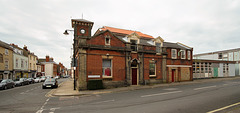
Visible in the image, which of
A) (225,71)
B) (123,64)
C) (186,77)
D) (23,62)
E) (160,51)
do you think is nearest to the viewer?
(123,64)

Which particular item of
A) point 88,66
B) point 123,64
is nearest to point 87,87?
point 88,66

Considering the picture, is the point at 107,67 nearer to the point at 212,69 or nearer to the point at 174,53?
the point at 174,53

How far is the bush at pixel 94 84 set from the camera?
1439 cm

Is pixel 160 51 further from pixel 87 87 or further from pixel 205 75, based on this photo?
pixel 205 75

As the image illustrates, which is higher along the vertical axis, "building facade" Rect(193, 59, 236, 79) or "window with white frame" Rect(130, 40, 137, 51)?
"window with white frame" Rect(130, 40, 137, 51)

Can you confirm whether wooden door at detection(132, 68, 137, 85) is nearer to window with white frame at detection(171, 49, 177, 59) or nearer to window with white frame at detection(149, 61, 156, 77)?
window with white frame at detection(149, 61, 156, 77)

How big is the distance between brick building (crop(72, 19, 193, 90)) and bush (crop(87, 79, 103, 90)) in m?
0.52

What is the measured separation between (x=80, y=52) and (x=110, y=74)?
465cm

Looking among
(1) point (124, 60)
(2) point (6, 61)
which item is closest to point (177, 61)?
(1) point (124, 60)

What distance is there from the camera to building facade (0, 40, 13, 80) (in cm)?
2753

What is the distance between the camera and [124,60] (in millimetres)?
17141

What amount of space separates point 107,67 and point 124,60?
100 inches

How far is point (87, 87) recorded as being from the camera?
14.4 m

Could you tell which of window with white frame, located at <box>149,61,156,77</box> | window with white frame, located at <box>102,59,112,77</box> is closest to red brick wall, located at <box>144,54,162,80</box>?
window with white frame, located at <box>149,61,156,77</box>
